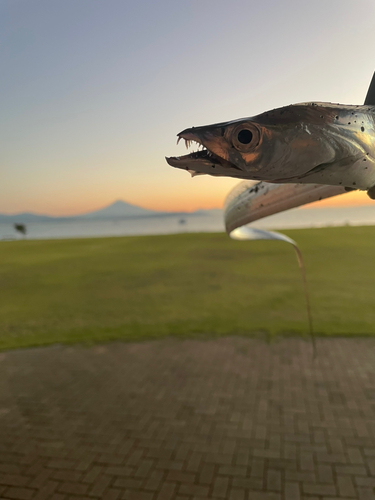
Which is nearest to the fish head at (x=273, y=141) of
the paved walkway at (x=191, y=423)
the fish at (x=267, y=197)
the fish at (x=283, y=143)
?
the fish at (x=283, y=143)

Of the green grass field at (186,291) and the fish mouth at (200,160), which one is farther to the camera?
the green grass field at (186,291)

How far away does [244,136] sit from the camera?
1506 mm

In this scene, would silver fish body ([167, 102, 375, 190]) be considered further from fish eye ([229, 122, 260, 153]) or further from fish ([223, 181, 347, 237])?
fish ([223, 181, 347, 237])

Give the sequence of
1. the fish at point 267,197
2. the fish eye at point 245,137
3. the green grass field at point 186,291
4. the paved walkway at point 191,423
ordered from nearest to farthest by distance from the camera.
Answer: the fish eye at point 245,137
the fish at point 267,197
the paved walkway at point 191,423
the green grass field at point 186,291

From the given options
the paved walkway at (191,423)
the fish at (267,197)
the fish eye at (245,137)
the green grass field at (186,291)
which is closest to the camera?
the fish eye at (245,137)

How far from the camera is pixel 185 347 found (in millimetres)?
8680

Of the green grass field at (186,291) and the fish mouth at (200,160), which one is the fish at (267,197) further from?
the green grass field at (186,291)

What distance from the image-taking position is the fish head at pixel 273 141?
1493 millimetres

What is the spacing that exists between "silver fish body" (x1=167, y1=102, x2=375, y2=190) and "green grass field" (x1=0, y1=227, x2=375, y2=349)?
27.2 ft

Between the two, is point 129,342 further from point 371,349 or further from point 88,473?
point 371,349

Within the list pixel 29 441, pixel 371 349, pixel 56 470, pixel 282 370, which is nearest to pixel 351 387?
pixel 282 370

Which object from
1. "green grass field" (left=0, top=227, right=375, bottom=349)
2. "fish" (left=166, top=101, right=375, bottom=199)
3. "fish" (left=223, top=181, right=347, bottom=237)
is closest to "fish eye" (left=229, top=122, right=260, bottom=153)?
"fish" (left=166, top=101, right=375, bottom=199)

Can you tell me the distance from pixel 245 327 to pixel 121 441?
5252 mm

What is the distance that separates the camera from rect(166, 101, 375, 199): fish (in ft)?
4.91
